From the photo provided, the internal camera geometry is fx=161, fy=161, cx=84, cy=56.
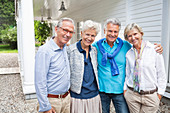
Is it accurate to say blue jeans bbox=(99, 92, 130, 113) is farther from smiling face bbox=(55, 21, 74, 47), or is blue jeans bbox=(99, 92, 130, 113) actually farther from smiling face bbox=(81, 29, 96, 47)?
smiling face bbox=(55, 21, 74, 47)

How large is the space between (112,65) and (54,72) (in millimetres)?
690

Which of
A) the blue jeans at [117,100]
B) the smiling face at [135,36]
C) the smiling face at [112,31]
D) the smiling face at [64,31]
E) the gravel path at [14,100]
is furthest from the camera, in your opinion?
the gravel path at [14,100]

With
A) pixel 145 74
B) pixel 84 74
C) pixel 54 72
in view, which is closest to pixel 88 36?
pixel 84 74

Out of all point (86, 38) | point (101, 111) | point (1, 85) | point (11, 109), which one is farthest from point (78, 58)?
point (1, 85)

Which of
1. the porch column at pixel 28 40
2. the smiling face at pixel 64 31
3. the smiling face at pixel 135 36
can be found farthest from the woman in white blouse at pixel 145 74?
the porch column at pixel 28 40

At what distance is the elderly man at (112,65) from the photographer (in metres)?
1.89

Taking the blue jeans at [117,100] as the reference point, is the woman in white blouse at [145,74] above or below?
above

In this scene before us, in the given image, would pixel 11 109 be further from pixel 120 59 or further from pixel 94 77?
pixel 120 59

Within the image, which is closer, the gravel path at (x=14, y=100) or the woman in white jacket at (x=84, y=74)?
the woman in white jacket at (x=84, y=74)

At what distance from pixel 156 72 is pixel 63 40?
107 centimetres

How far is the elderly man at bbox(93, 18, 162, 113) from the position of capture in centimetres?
189

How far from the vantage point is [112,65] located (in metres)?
1.90

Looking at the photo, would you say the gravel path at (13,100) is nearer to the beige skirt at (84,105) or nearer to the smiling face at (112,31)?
the beige skirt at (84,105)

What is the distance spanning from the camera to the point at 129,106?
74.5 inches
